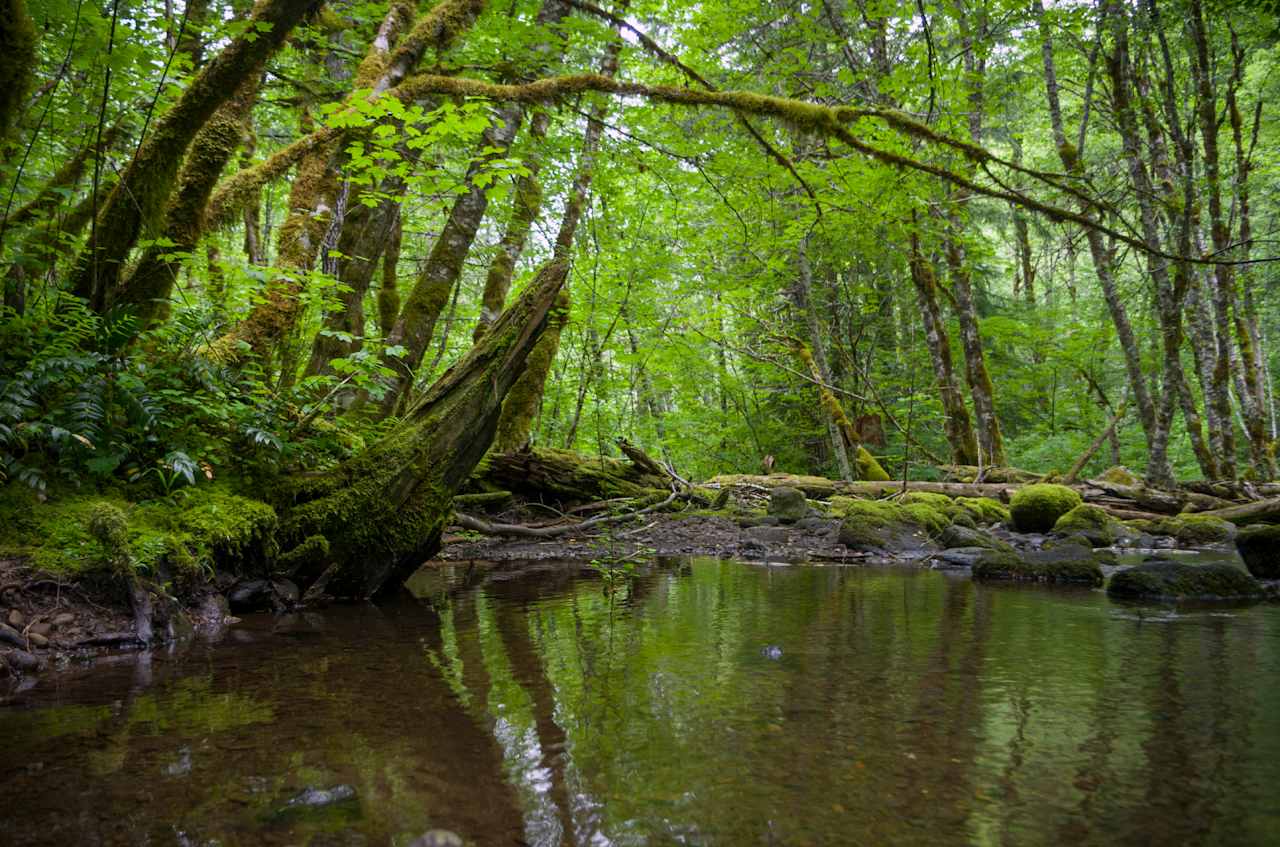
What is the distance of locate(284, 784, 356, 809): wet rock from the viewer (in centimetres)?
171

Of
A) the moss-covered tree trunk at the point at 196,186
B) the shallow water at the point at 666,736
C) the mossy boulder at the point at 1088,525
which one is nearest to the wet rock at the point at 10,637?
the shallow water at the point at 666,736

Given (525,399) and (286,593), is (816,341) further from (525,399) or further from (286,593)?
(286,593)

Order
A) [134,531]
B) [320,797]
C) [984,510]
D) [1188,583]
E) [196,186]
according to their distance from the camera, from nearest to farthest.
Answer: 1. [320,797]
2. [134,531]
3. [1188,583]
4. [196,186]
5. [984,510]

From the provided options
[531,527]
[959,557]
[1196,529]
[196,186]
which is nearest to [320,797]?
[196,186]

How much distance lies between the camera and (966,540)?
7.95 meters

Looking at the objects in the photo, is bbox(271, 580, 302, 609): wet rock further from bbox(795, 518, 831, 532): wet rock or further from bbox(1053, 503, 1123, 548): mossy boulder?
bbox(1053, 503, 1123, 548): mossy boulder

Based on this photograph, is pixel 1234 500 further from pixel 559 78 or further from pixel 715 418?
pixel 559 78

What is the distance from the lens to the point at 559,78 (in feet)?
20.8

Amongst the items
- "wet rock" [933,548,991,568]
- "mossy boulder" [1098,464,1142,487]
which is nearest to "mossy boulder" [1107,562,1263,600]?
"wet rock" [933,548,991,568]

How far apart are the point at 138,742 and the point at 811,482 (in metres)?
11.4

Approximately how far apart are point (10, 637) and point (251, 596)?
1283 mm

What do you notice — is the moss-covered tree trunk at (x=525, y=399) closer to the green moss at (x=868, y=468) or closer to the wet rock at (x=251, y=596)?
the wet rock at (x=251, y=596)

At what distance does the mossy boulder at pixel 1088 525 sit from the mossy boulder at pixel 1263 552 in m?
2.64

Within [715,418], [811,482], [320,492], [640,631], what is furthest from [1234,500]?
[320,492]
